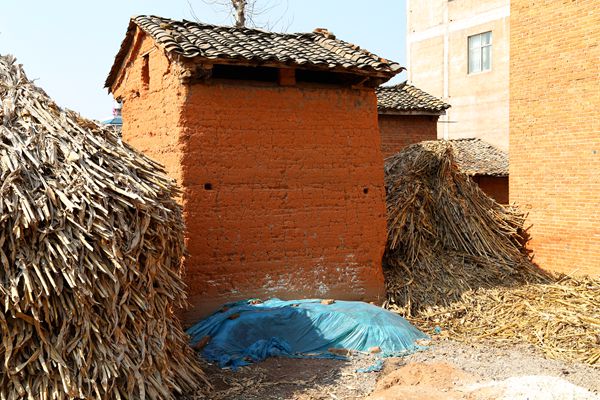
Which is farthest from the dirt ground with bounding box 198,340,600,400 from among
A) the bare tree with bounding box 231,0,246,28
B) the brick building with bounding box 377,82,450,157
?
the bare tree with bounding box 231,0,246,28

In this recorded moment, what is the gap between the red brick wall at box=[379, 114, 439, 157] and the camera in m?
18.0

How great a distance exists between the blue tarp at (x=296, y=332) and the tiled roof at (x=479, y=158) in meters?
9.61

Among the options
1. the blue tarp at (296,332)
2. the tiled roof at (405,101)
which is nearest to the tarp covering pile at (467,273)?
the blue tarp at (296,332)

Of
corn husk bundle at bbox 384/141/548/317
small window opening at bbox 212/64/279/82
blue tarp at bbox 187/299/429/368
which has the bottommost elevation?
blue tarp at bbox 187/299/429/368

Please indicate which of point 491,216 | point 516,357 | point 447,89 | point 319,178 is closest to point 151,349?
point 319,178

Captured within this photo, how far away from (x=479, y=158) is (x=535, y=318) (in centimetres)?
1057

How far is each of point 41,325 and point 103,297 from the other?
56 centimetres

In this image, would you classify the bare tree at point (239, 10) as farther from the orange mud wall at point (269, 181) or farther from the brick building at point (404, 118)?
the orange mud wall at point (269, 181)

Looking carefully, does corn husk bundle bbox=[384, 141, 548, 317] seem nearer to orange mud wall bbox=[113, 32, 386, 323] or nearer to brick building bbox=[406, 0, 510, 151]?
orange mud wall bbox=[113, 32, 386, 323]

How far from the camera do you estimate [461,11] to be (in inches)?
968

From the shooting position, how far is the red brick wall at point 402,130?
18.0m

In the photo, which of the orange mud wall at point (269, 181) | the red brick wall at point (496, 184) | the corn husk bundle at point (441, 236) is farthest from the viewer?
the red brick wall at point (496, 184)

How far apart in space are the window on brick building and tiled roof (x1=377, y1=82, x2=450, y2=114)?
5.98 meters

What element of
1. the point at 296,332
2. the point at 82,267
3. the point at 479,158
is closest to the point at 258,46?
the point at 296,332
